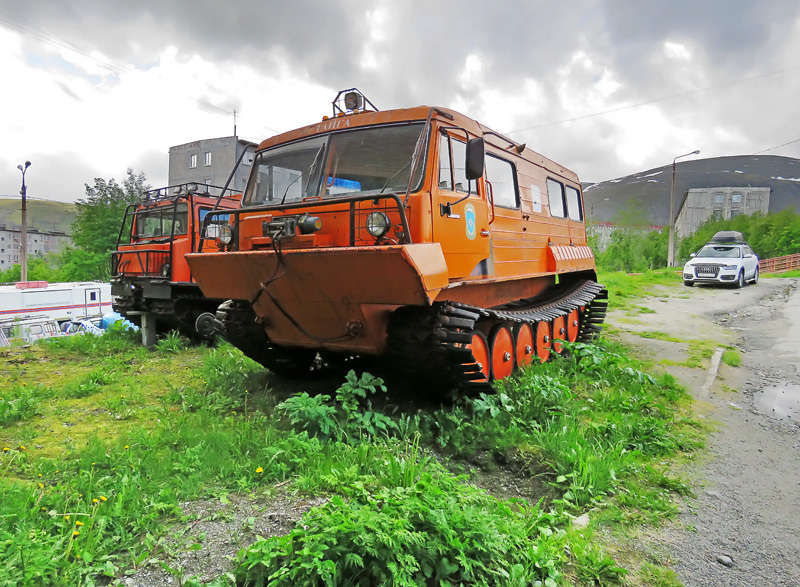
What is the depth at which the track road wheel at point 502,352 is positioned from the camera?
19.1 feet

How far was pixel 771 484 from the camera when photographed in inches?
160

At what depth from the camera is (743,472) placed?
4.26 m

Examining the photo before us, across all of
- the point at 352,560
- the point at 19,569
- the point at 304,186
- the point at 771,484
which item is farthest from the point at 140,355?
the point at 771,484

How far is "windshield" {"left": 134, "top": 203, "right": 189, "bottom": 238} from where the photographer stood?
33.2 feet

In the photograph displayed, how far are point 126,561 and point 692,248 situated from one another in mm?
59804

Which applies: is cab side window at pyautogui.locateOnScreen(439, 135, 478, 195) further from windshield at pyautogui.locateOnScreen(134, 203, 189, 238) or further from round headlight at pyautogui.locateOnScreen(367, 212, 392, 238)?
windshield at pyautogui.locateOnScreen(134, 203, 189, 238)

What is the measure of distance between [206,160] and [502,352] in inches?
1824

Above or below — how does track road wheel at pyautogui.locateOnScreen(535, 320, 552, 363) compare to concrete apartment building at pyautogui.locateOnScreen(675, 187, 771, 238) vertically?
below

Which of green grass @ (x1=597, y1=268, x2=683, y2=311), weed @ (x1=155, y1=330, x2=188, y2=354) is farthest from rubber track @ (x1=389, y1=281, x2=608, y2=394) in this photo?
green grass @ (x1=597, y1=268, x2=683, y2=311)

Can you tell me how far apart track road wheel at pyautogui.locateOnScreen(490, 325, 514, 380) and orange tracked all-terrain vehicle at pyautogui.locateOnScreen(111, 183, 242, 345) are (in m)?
5.34

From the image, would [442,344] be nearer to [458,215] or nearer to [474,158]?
[458,215]

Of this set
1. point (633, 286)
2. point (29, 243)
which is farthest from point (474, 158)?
Result: point (29, 243)

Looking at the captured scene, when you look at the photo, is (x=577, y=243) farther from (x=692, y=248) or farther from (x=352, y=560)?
(x=692, y=248)

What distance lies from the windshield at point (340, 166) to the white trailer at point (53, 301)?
716 inches
